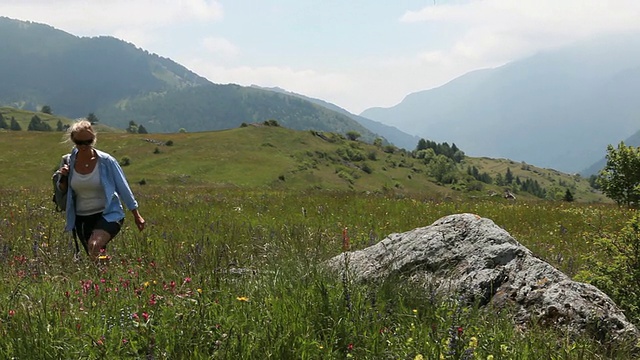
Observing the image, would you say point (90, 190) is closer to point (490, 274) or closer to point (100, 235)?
point (100, 235)

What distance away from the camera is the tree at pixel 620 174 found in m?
25.8

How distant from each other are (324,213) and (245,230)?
13.8 feet

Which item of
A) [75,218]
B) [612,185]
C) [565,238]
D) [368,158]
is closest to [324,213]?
[565,238]

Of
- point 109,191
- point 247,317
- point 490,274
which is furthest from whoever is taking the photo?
point 109,191

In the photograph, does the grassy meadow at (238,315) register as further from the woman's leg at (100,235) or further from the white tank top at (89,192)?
the white tank top at (89,192)

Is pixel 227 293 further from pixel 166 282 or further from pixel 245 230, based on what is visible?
pixel 245 230

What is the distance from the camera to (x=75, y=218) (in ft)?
22.2

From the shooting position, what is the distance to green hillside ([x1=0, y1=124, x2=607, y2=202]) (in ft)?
177

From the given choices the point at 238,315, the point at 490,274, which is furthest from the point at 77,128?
the point at 490,274

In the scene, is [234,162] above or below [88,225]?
below

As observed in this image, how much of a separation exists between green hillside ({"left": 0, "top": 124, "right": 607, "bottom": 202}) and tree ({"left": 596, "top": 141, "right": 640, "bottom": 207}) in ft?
36.9

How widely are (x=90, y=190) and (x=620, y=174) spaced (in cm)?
2969

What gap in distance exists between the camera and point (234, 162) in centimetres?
6694

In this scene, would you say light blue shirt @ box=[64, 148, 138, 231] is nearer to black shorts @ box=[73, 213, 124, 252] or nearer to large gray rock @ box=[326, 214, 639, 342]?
black shorts @ box=[73, 213, 124, 252]
